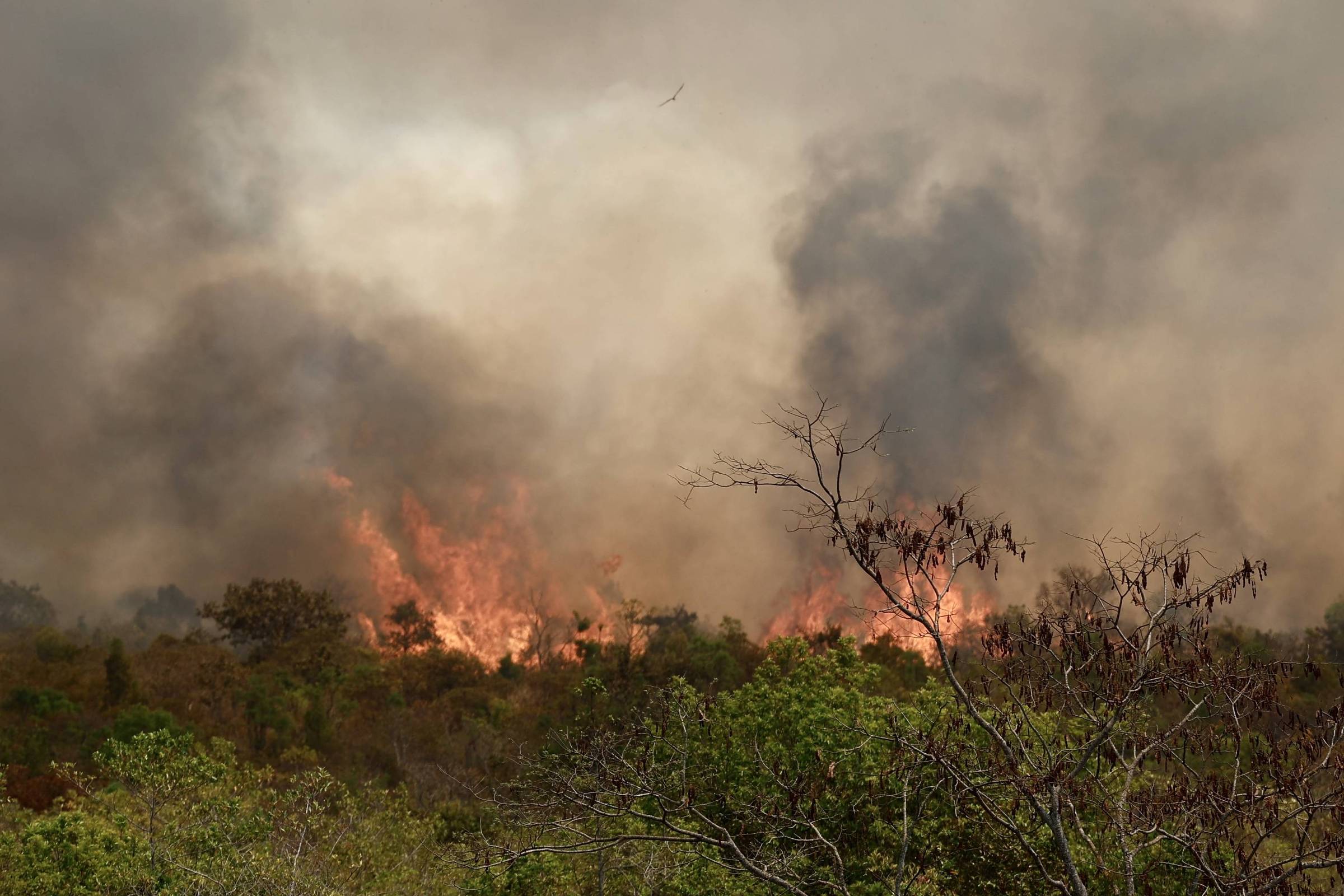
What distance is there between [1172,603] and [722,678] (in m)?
48.6

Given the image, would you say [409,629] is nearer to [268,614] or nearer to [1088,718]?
[268,614]

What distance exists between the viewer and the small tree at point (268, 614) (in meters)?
83.9

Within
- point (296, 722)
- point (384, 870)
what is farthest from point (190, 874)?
point (296, 722)

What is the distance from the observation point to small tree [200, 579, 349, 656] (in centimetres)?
8394

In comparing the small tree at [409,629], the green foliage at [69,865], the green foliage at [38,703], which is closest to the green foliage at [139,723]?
the green foliage at [38,703]

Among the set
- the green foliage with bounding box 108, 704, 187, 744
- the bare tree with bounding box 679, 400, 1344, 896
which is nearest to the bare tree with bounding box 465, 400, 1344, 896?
the bare tree with bounding box 679, 400, 1344, 896

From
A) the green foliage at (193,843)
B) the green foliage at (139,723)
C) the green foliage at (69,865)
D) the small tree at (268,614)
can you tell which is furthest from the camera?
the small tree at (268,614)

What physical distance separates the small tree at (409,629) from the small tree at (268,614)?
57.9 feet

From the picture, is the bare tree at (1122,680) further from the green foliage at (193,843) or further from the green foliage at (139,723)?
the green foliage at (139,723)

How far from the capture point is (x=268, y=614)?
84.6 metres

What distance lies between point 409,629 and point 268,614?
76.6 feet

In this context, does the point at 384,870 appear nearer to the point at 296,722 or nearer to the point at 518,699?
the point at 296,722

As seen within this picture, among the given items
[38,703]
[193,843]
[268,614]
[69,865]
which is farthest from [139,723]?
[268,614]

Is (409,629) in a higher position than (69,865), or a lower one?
higher
